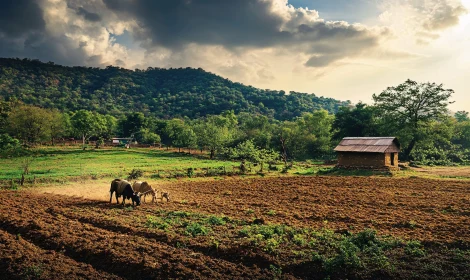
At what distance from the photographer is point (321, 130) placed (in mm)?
67500

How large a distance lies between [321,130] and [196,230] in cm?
5937

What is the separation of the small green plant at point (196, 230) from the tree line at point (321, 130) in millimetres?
26221

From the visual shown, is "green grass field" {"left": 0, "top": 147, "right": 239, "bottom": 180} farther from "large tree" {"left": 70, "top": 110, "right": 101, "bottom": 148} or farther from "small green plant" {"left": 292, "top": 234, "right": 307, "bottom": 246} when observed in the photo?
"small green plant" {"left": 292, "top": 234, "right": 307, "bottom": 246}

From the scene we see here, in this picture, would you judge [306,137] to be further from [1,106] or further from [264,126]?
[1,106]

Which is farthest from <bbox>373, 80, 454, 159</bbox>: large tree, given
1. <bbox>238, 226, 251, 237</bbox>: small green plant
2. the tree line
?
<bbox>238, 226, 251, 237</bbox>: small green plant

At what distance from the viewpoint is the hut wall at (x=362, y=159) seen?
35688mm

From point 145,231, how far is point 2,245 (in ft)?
16.9

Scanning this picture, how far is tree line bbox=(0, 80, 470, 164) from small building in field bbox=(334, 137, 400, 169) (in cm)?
893


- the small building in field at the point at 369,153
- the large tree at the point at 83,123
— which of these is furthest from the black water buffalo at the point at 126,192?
the large tree at the point at 83,123

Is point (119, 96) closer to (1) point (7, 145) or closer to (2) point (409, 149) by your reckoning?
(1) point (7, 145)

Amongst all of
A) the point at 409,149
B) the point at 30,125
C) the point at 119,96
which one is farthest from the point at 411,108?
the point at 119,96

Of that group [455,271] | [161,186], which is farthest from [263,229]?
[161,186]

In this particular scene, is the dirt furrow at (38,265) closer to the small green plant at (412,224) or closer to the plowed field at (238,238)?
the plowed field at (238,238)

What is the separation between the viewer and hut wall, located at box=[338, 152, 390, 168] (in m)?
35.7
